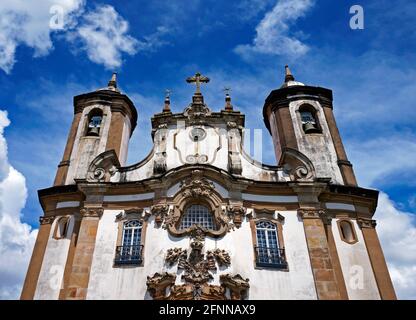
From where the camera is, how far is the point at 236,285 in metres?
13.6

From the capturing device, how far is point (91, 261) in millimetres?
14703

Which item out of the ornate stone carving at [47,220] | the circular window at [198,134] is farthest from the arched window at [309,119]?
the ornate stone carving at [47,220]

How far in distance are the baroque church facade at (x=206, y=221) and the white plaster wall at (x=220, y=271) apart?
4 centimetres

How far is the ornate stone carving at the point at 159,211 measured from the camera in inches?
606

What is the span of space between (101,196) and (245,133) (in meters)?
7.38

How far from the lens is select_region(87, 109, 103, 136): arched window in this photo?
66.1 ft

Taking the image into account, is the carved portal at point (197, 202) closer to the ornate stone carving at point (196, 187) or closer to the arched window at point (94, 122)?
the ornate stone carving at point (196, 187)

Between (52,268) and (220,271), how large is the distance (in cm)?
642

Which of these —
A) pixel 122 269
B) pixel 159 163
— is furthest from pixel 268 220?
pixel 122 269

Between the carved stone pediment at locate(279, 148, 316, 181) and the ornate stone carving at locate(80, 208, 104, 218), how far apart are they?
310 inches

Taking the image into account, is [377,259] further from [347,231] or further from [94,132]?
[94,132]

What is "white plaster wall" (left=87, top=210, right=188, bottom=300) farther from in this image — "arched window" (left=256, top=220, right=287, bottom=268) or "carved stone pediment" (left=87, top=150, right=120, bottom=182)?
"arched window" (left=256, top=220, right=287, bottom=268)

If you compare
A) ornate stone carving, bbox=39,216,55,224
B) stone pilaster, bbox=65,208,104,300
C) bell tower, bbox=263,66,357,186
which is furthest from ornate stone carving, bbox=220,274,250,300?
ornate stone carving, bbox=39,216,55,224
